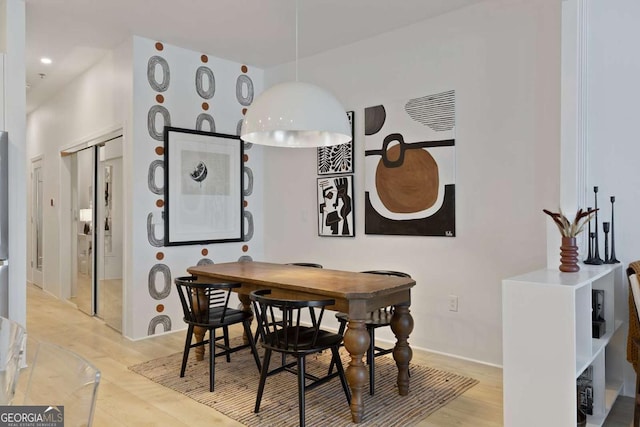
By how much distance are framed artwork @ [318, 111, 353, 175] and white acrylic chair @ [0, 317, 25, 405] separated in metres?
3.39

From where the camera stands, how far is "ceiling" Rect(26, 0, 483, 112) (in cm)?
372

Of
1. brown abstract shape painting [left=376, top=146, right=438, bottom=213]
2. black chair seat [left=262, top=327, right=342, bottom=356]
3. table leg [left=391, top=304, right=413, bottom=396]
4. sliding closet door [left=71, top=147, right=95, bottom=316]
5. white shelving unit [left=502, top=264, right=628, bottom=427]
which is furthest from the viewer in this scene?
sliding closet door [left=71, top=147, right=95, bottom=316]

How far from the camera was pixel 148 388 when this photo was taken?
3100mm

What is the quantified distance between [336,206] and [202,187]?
1.46m

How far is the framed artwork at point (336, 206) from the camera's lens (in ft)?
14.8

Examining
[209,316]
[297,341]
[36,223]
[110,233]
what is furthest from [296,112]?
[36,223]

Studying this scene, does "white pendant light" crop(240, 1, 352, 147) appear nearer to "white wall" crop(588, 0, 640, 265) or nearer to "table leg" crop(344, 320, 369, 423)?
"table leg" crop(344, 320, 369, 423)

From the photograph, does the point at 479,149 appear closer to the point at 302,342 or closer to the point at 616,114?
the point at 616,114

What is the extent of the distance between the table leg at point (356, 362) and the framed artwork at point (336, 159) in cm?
219

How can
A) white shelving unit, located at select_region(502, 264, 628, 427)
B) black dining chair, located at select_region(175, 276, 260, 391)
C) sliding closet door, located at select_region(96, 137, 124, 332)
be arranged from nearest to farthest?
white shelving unit, located at select_region(502, 264, 628, 427)
black dining chair, located at select_region(175, 276, 260, 391)
sliding closet door, located at select_region(96, 137, 124, 332)

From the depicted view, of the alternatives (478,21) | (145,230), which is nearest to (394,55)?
(478,21)

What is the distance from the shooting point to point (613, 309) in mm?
2754

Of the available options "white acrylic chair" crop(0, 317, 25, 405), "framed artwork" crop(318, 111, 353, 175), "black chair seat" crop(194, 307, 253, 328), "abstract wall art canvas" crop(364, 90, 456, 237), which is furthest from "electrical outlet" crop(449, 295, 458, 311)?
"white acrylic chair" crop(0, 317, 25, 405)

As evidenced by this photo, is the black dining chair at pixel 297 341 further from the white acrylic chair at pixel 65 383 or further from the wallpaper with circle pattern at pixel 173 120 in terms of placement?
the wallpaper with circle pattern at pixel 173 120
